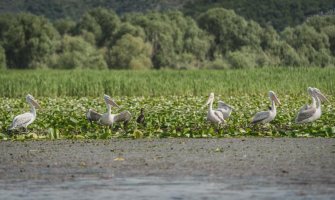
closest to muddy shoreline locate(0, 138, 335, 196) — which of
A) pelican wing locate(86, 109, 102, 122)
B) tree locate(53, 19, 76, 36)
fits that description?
pelican wing locate(86, 109, 102, 122)

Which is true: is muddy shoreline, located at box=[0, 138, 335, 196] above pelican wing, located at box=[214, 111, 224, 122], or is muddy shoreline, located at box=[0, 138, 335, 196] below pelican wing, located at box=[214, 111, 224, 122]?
below

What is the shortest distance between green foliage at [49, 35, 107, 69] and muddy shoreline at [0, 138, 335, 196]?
48.4 meters

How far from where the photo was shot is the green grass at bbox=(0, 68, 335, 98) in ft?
111

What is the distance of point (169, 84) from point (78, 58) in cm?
3253

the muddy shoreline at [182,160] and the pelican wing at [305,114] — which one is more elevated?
the pelican wing at [305,114]

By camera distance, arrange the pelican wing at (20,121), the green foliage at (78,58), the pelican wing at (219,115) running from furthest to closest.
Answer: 1. the green foliage at (78,58)
2. the pelican wing at (219,115)
3. the pelican wing at (20,121)

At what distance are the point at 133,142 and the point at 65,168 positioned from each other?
12.4 ft

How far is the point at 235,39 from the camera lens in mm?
83188

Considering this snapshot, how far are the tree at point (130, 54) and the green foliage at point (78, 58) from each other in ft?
3.97

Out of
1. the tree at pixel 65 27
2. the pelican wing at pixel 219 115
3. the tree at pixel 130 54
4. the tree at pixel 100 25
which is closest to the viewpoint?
the pelican wing at pixel 219 115

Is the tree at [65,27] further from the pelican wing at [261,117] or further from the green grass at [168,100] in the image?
the pelican wing at [261,117]

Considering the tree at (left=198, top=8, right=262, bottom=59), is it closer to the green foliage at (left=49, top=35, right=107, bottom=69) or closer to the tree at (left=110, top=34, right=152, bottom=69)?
the tree at (left=110, top=34, right=152, bottom=69)

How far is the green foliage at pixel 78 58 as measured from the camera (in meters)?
65.6

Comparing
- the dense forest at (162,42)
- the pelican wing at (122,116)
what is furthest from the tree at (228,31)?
the pelican wing at (122,116)
